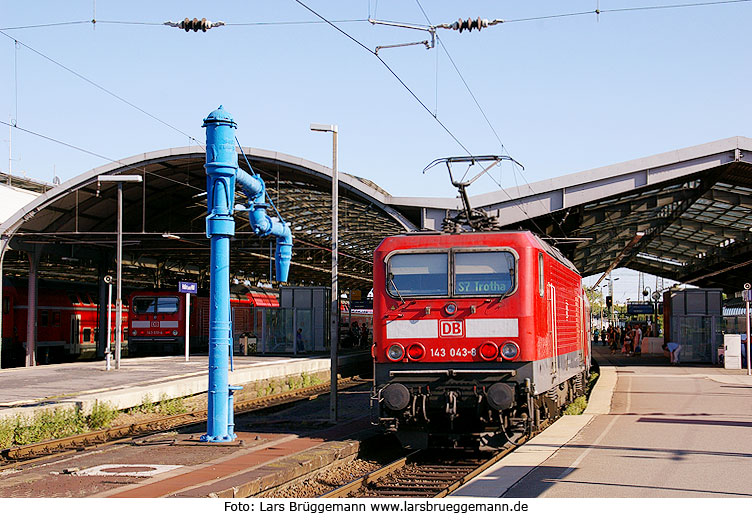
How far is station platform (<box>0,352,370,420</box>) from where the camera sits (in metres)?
16.0

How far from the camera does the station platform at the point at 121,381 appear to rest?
16016 millimetres

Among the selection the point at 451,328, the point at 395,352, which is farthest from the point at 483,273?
the point at 395,352

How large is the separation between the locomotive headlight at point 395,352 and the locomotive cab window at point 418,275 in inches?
27.9

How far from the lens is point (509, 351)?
1127 centimetres

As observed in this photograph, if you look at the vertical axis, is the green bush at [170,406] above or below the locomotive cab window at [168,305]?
below

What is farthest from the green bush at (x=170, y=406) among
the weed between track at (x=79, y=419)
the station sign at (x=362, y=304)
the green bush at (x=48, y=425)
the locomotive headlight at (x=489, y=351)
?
the station sign at (x=362, y=304)

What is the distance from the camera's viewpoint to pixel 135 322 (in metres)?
36.1

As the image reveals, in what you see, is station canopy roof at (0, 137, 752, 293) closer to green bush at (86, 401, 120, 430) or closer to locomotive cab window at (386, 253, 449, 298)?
green bush at (86, 401, 120, 430)

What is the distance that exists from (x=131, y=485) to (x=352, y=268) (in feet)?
140

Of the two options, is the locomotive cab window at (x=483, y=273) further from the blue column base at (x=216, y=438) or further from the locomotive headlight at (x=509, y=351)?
the blue column base at (x=216, y=438)

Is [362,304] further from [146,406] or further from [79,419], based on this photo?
[79,419]

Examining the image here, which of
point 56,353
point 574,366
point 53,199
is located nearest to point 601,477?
point 574,366

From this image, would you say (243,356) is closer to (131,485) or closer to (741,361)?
(741,361)

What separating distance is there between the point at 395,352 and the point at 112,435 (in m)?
6.34
